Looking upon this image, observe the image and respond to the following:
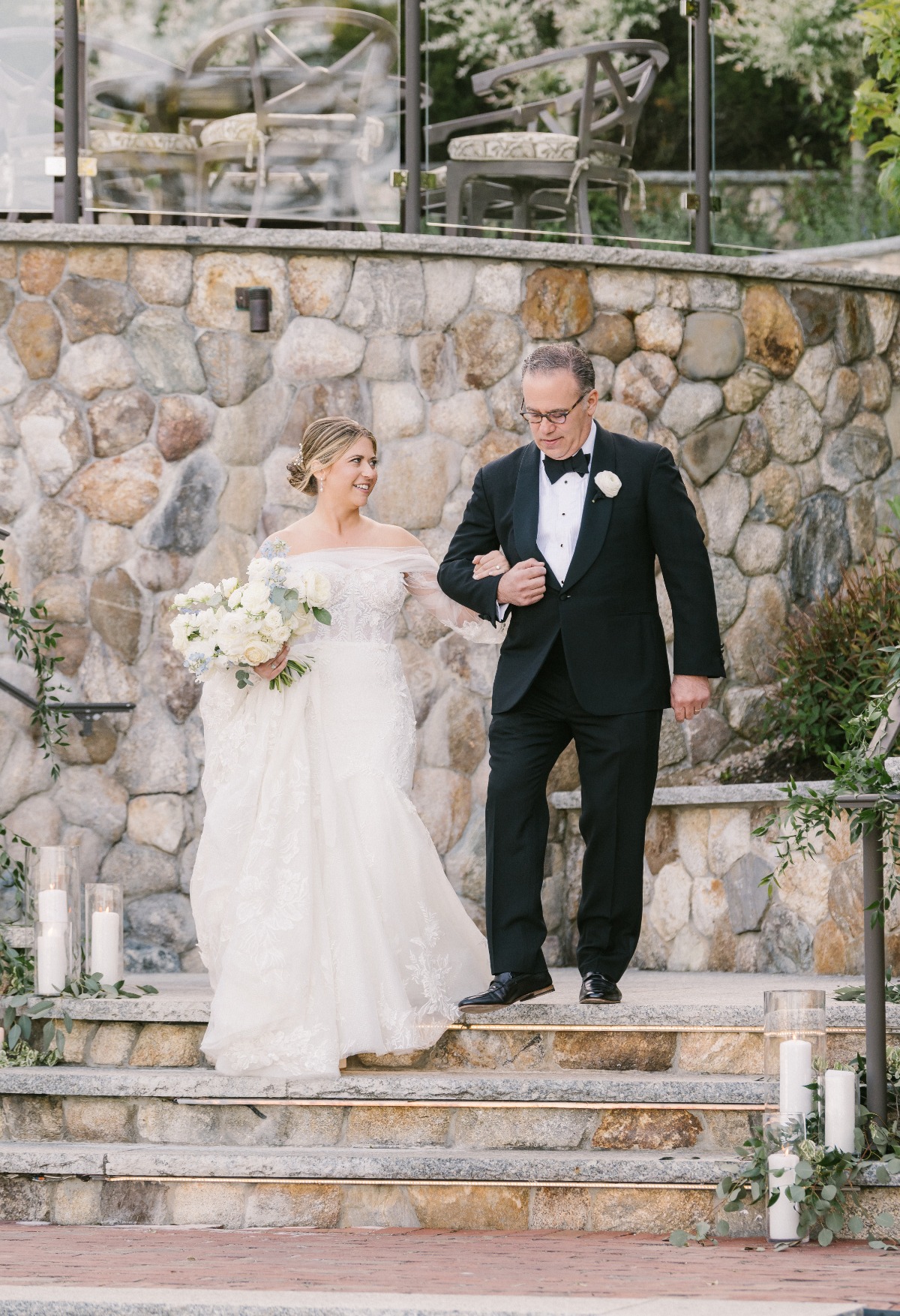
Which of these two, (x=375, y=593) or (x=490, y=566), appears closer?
(x=490, y=566)

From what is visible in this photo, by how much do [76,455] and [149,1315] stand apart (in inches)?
169

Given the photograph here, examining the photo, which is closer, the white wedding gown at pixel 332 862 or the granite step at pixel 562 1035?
the granite step at pixel 562 1035

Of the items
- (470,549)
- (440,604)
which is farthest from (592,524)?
(440,604)

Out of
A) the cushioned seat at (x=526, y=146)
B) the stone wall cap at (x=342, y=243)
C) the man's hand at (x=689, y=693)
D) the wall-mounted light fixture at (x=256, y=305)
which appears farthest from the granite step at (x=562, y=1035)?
the cushioned seat at (x=526, y=146)

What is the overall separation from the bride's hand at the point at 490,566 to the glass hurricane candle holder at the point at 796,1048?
153 centimetres

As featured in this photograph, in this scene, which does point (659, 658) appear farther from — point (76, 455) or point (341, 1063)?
point (76, 455)

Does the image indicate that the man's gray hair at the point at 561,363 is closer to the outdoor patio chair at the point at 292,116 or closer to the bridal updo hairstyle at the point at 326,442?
the bridal updo hairstyle at the point at 326,442

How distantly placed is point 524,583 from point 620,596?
0.30 meters

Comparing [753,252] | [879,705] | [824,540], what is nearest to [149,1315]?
[879,705]

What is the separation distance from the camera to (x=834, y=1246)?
3.94m

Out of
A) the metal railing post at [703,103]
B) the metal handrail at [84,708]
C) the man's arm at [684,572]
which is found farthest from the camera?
the metal railing post at [703,103]

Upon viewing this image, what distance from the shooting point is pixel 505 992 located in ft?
16.3

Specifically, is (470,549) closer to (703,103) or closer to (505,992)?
(505,992)

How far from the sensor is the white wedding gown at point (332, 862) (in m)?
4.84
